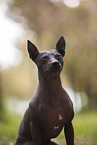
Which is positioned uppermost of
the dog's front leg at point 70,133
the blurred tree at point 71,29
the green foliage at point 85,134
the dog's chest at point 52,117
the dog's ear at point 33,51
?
the blurred tree at point 71,29

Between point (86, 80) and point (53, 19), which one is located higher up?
point (53, 19)

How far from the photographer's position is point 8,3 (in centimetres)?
956

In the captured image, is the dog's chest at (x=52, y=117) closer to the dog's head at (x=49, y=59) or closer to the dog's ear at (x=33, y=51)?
the dog's head at (x=49, y=59)

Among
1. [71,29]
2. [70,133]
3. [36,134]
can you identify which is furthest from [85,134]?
[71,29]

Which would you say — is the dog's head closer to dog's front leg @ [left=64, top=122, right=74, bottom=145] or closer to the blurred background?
dog's front leg @ [left=64, top=122, right=74, bottom=145]

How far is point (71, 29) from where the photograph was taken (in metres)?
11.2

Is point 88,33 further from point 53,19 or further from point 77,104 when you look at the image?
point 77,104

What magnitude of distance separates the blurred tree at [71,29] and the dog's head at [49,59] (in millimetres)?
7081

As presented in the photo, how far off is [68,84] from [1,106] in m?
5.69

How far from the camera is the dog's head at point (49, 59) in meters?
2.66

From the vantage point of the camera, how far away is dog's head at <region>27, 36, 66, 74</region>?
2.66m

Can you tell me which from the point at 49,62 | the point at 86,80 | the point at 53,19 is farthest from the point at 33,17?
the point at 49,62

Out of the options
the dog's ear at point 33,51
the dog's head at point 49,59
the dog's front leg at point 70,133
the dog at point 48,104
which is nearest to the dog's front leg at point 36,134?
the dog at point 48,104

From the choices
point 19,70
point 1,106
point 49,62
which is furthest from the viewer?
point 19,70
